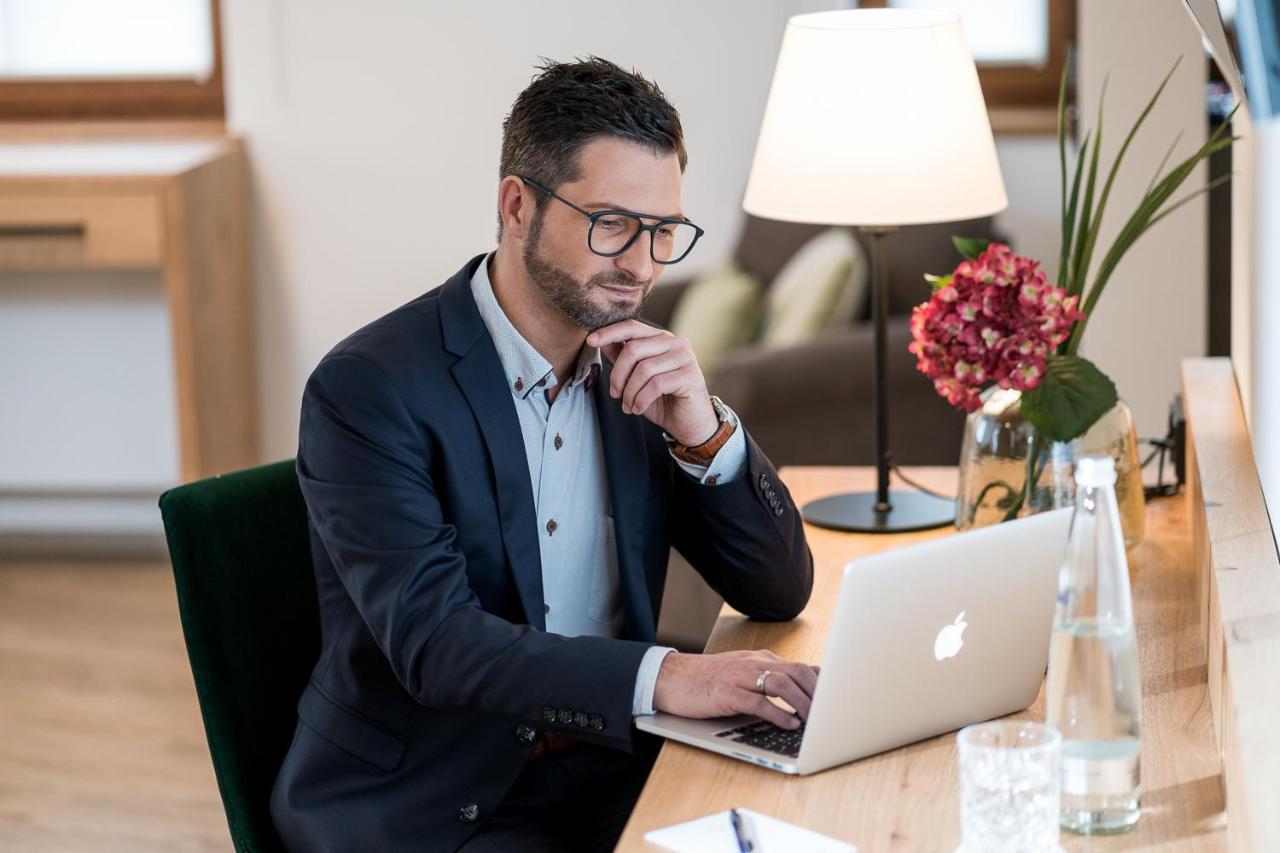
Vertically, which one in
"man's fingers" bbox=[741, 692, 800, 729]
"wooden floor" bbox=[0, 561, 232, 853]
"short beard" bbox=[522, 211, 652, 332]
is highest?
"short beard" bbox=[522, 211, 652, 332]

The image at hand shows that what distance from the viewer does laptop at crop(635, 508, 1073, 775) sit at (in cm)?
118

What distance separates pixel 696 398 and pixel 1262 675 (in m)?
0.63

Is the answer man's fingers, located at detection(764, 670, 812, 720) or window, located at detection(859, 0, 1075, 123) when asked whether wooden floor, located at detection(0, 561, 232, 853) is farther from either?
window, located at detection(859, 0, 1075, 123)

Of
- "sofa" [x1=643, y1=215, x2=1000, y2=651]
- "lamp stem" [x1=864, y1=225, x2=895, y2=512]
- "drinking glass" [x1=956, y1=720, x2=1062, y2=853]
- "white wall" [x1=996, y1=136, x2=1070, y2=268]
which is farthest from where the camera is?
"white wall" [x1=996, y1=136, x2=1070, y2=268]

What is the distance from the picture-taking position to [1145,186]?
10.9 feet

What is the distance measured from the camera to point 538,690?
4.45 ft

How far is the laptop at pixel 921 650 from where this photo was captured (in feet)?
3.86

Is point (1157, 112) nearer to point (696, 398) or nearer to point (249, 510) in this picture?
point (696, 398)

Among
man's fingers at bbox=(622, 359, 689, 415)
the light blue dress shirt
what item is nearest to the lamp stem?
the light blue dress shirt

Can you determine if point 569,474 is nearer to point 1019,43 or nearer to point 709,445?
point 709,445

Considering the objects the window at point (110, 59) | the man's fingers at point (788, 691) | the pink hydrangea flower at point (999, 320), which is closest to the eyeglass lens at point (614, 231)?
the pink hydrangea flower at point (999, 320)

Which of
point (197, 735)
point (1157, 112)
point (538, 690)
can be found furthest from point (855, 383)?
point (538, 690)

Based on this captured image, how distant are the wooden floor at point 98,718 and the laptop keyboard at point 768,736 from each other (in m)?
1.55

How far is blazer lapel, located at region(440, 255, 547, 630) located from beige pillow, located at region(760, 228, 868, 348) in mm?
2009
